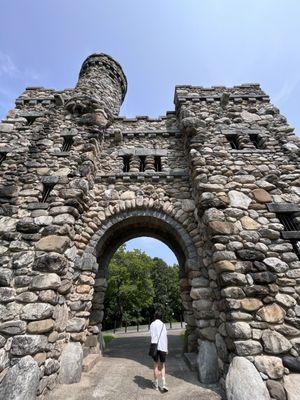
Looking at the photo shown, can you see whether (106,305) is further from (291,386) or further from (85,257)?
(291,386)

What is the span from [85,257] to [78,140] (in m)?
3.59

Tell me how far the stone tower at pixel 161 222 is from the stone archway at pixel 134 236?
0.03 m

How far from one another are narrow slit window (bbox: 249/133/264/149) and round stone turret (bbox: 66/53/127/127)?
4822 millimetres

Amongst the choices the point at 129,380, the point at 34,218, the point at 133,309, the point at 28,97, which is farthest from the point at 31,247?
the point at 133,309

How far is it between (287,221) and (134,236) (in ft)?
14.2

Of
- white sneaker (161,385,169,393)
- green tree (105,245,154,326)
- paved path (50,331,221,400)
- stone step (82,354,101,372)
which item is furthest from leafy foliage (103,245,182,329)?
white sneaker (161,385,169,393)

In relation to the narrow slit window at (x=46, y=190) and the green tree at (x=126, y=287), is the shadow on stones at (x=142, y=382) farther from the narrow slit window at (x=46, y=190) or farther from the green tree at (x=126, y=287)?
the green tree at (x=126, y=287)

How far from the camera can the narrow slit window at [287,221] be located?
4320mm

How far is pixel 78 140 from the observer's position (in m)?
6.26

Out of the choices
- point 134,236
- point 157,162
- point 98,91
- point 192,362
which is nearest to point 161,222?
point 134,236

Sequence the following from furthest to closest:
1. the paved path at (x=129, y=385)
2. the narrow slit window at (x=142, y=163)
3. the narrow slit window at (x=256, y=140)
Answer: the narrow slit window at (x=142, y=163)
the narrow slit window at (x=256, y=140)
the paved path at (x=129, y=385)

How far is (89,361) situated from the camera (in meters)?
4.37

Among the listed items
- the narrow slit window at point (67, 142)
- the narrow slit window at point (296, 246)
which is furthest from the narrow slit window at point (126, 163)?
the narrow slit window at point (296, 246)

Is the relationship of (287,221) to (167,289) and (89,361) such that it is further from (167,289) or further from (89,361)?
(167,289)
